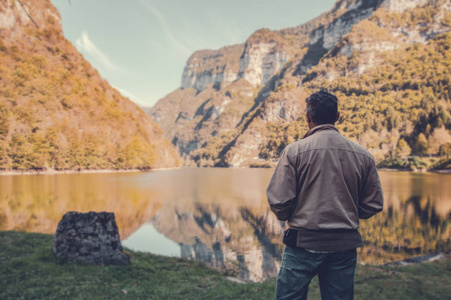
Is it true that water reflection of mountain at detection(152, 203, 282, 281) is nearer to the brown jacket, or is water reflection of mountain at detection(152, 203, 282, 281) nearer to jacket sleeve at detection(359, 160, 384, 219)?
jacket sleeve at detection(359, 160, 384, 219)

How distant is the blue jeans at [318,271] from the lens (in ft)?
8.86

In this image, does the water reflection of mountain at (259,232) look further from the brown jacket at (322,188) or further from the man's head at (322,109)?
the man's head at (322,109)

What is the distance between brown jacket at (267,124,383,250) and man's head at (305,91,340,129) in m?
0.23

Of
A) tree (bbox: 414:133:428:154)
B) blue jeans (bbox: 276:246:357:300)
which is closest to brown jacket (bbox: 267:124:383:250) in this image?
blue jeans (bbox: 276:246:357:300)

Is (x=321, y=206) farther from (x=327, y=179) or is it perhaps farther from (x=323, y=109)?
(x=323, y=109)

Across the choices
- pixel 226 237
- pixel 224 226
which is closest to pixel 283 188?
pixel 226 237

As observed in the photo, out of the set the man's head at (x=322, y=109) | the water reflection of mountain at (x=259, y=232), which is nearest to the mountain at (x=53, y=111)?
the water reflection of mountain at (x=259, y=232)

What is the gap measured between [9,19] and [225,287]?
114042mm

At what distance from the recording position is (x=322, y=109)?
10.1ft

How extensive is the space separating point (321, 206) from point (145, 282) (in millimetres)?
7899

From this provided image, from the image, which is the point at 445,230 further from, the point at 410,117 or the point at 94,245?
the point at 410,117

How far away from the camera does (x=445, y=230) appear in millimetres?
20062

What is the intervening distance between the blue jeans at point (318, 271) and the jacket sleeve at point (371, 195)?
0.51m

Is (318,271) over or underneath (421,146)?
underneath
